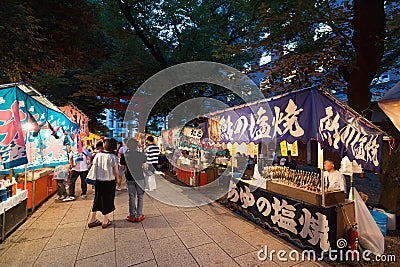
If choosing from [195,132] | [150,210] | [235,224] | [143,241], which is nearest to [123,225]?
[143,241]

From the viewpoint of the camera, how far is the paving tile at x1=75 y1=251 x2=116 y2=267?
3590 millimetres

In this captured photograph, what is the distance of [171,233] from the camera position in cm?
482

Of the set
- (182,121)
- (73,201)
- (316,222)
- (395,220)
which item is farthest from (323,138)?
(182,121)

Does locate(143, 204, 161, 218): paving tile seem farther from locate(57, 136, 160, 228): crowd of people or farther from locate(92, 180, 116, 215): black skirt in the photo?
locate(92, 180, 116, 215): black skirt

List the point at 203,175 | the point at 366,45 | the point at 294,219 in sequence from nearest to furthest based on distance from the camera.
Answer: the point at 294,219, the point at 366,45, the point at 203,175

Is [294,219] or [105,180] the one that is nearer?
[294,219]

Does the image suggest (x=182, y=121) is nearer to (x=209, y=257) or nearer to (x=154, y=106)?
(x=154, y=106)

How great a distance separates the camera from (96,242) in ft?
14.3

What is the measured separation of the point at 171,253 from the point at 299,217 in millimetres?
2734

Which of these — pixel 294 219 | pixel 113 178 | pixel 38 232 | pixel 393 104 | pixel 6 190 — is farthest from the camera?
pixel 113 178

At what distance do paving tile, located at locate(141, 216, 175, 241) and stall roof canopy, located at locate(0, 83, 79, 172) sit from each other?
297cm

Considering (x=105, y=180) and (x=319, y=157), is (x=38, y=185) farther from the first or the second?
(x=319, y=157)

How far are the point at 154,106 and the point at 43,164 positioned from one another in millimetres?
11069

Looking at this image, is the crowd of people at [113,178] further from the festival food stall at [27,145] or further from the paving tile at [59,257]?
the festival food stall at [27,145]
